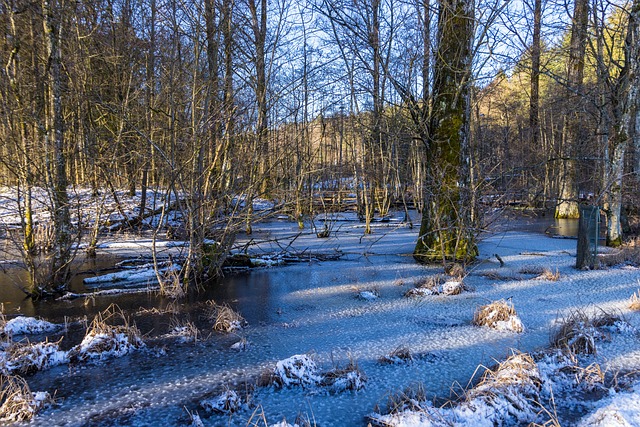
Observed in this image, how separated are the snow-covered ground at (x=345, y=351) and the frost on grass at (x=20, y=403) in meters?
0.11

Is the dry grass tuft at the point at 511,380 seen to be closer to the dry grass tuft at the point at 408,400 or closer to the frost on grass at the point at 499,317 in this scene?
the dry grass tuft at the point at 408,400

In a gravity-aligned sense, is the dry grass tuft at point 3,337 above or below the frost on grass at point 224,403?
above

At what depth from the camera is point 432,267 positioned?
382 inches

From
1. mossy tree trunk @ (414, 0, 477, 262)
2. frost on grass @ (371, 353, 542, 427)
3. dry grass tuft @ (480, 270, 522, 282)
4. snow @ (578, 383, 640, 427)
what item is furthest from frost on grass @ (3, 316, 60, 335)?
dry grass tuft @ (480, 270, 522, 282)

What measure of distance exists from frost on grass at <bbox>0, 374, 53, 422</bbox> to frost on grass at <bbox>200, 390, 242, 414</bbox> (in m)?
1.37

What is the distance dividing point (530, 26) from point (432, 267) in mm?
6579

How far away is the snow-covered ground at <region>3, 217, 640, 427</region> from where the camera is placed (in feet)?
12.0

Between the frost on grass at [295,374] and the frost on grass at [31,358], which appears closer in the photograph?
the frost on grass at [295,374]

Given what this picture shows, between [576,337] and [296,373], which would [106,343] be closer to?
[296,373]

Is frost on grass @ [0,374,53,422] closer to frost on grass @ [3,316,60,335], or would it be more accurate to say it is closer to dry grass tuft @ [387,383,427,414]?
frost on grass @ [3,316,60,335]

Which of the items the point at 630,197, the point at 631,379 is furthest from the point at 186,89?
the point at 630,197

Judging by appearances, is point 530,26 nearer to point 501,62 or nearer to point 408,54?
point 501,62

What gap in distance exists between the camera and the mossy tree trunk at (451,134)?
939 cm

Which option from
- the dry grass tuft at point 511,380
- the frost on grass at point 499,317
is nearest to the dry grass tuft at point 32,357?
the dry grass tuft at point 511,380
